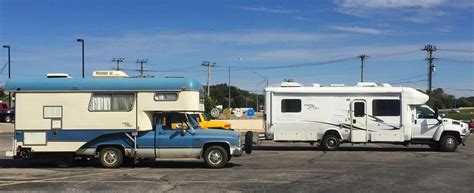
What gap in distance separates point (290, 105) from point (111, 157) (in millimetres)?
9160

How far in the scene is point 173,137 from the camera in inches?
614

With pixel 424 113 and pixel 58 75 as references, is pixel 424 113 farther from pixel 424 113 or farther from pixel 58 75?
pixel 58 75

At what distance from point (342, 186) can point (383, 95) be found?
11.5m

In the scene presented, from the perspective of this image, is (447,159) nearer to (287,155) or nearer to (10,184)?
(287,155)

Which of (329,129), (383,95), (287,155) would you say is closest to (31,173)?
(287,155)

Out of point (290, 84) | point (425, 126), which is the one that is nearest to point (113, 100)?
point (290, 84)

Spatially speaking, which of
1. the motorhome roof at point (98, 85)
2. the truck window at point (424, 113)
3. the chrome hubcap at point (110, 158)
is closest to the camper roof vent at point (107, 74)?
the motorhome roof at point (98, 85)

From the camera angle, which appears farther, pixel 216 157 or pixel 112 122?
pixel 112 122

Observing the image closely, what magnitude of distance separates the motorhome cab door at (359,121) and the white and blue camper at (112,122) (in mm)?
8335

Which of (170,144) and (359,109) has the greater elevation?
(359,109)

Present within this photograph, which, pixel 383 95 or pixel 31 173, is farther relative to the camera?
pixel 383 95

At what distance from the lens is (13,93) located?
15633mm

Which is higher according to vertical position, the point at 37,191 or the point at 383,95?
the point at 383,95

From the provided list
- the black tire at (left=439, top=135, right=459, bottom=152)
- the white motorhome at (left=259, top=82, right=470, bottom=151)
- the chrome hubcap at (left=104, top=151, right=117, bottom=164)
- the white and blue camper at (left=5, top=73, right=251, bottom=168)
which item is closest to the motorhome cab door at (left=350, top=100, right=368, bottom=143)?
the white motorhome at (left=259, top=82, right=470, bottom=151)
